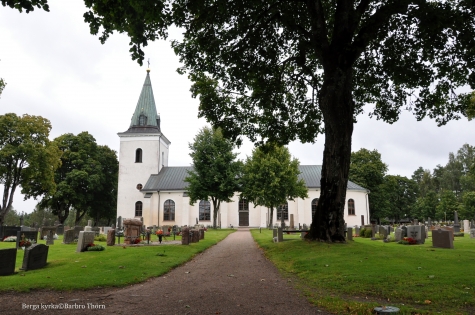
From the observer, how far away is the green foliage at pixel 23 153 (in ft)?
103

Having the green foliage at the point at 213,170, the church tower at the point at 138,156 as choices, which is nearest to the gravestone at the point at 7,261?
the green foliage at the point at 213,170

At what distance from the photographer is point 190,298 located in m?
6.39

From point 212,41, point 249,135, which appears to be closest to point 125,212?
point 249,135

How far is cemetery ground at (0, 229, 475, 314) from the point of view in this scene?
5863mm

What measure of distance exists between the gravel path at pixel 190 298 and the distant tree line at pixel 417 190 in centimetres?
4846

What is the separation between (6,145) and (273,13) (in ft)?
98.1

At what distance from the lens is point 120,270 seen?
9.09 m

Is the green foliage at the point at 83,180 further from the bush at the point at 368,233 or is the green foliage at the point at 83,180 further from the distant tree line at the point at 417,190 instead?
the distant tree line at the point at 417,190

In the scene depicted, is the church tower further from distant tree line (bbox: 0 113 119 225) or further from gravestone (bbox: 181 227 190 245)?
gravestone (bbox: 181 227 190 245)

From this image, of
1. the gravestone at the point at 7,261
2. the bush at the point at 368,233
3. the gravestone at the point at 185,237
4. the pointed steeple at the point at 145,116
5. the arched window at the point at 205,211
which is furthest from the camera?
the pointed steeple at the point at 145,116

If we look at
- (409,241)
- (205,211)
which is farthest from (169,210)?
(409,241)

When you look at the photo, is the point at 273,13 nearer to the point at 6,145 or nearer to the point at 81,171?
the point at 6,145

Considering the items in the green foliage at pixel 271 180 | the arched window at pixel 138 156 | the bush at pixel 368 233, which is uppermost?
the arched window at pixel 138 156

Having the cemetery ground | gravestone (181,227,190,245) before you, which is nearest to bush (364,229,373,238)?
the cemetery ground
